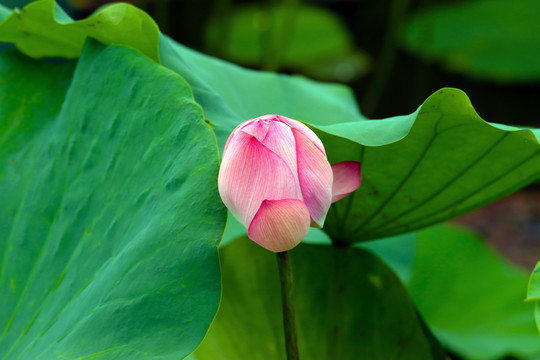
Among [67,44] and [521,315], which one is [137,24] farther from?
[521,315]

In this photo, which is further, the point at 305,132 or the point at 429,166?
the point at 429,166

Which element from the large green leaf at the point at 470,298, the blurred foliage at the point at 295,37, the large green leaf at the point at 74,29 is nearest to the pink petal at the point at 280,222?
the large green leaf at the point at 74,29

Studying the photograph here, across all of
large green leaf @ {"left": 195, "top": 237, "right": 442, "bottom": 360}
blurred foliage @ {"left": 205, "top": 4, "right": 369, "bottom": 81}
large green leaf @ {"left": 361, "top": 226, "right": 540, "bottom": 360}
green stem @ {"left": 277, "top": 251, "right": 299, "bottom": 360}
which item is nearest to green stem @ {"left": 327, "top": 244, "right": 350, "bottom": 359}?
large green leaf @ {"left": 195, "top": 237, "right": 442, "bottom": 360}

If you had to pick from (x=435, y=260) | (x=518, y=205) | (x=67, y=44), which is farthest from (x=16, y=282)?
(x=518, y=205)

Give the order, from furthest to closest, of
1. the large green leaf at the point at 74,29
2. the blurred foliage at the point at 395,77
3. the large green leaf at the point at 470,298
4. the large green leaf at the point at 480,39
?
the large green leaf at the point at 480,39 < the large green leaf at the point at 470,298 < the blurred foliage at the point at 395,77 < the large green leaf at the point at 74,29

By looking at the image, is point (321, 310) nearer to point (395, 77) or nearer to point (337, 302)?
point (337, 302)

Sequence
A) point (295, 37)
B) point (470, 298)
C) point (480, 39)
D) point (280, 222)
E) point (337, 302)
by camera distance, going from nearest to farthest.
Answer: point (280, 222) < point (337, 302) < point (470, 298) < point (480, 39) < point (295, 37)

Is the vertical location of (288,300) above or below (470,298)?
above

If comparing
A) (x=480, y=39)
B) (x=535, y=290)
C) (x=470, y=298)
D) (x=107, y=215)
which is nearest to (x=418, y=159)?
(x=535, y=290)

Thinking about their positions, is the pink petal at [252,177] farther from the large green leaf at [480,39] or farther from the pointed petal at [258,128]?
the large green leaf at [480,39]
